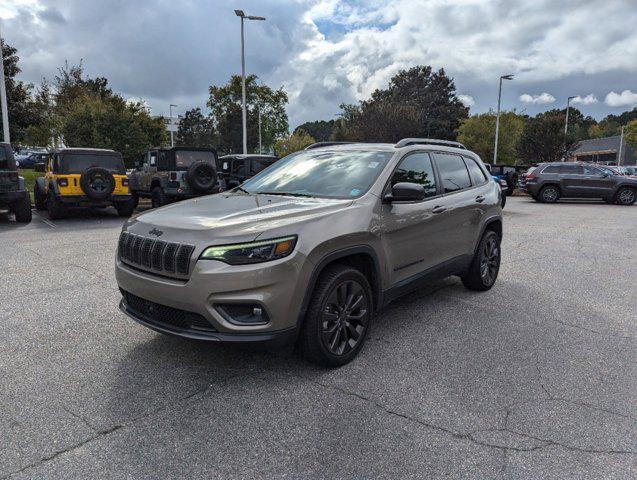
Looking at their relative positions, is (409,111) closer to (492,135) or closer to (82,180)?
(492,135)

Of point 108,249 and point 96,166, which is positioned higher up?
point 96,166

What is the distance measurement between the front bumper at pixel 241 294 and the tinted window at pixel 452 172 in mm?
2366

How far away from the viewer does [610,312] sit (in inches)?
197

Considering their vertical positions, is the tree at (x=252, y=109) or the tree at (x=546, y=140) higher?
the tree at (x=252, y=109)

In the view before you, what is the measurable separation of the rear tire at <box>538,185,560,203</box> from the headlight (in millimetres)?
18748

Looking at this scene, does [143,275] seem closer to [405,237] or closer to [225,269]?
[225,269]

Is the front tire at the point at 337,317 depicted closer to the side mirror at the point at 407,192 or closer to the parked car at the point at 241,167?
the side mirror at the point at 407,192

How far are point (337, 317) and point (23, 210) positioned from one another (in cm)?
1059

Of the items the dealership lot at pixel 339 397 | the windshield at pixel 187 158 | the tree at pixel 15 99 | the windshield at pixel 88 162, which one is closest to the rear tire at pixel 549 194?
the windshield at pixel 187 158

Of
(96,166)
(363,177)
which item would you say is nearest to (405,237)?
(363,177)

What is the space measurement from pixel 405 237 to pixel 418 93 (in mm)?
68723

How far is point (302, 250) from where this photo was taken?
306cm

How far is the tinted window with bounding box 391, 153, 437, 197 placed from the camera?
4.15 metres

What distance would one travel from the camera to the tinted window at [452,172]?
484 cm
